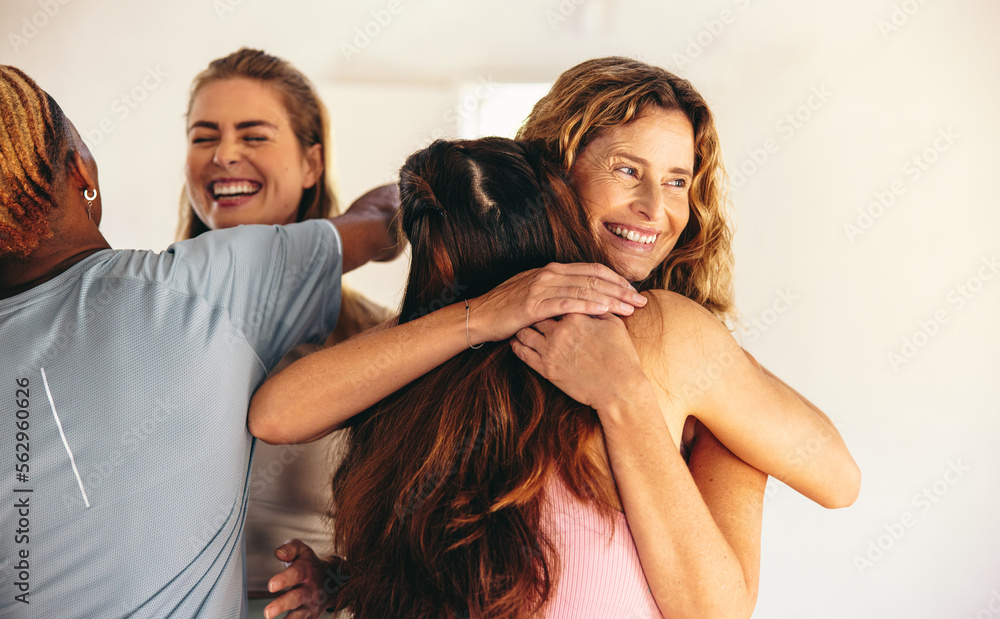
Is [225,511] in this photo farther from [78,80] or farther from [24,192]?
[78,80]

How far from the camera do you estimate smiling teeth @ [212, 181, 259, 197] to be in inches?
75.7

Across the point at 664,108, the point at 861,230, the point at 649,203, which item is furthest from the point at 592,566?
the point at 861,230

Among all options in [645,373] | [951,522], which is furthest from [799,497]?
[645,373]

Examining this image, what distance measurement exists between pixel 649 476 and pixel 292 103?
1.58m

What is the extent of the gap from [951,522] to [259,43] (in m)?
3.55

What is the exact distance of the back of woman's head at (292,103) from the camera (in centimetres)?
199

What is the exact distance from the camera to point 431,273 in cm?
122
